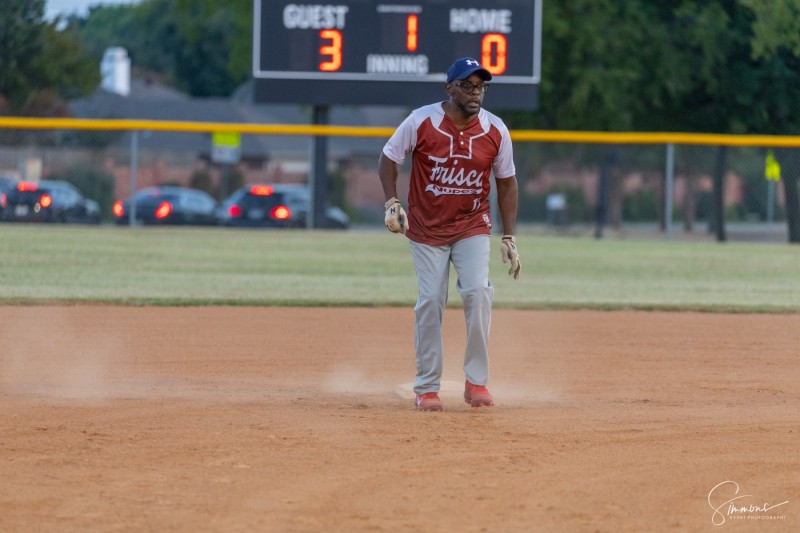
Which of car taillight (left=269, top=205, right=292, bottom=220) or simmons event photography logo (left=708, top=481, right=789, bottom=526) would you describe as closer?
simmons event photography logo (left=708, top=481, right=789, bottom=526)

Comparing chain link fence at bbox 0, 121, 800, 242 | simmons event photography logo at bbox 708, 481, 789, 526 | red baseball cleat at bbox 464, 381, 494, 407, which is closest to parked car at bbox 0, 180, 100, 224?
chain link fence at bbox 0, 121, 800, 242

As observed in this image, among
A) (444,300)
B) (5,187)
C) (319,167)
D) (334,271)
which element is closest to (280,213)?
(319,167)

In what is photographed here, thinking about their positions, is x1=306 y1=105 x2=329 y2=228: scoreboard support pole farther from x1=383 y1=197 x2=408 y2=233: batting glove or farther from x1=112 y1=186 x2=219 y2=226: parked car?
x1=383 y1=197 x2=408 y2=233: batting glove

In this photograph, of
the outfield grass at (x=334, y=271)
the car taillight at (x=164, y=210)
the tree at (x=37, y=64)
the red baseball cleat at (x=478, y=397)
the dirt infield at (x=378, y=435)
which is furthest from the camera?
the tree at (x=37, y=64)

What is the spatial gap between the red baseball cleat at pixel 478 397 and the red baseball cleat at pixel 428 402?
6.9 inches

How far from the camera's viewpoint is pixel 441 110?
648 centimetres

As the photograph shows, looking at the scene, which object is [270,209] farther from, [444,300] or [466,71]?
[466,71]

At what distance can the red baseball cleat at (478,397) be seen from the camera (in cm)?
659

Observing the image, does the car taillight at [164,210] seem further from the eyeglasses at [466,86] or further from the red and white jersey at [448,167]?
the eyeglasses at [466,86]

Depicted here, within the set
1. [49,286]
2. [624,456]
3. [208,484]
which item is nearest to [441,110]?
[624,456]

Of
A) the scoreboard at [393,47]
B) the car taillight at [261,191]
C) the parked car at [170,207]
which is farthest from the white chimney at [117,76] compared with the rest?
the scoreboard at [393,47]

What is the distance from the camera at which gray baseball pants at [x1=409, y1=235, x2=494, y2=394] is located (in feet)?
21.4

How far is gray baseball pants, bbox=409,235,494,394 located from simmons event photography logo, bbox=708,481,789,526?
6.70 feet

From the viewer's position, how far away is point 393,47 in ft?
65.5
